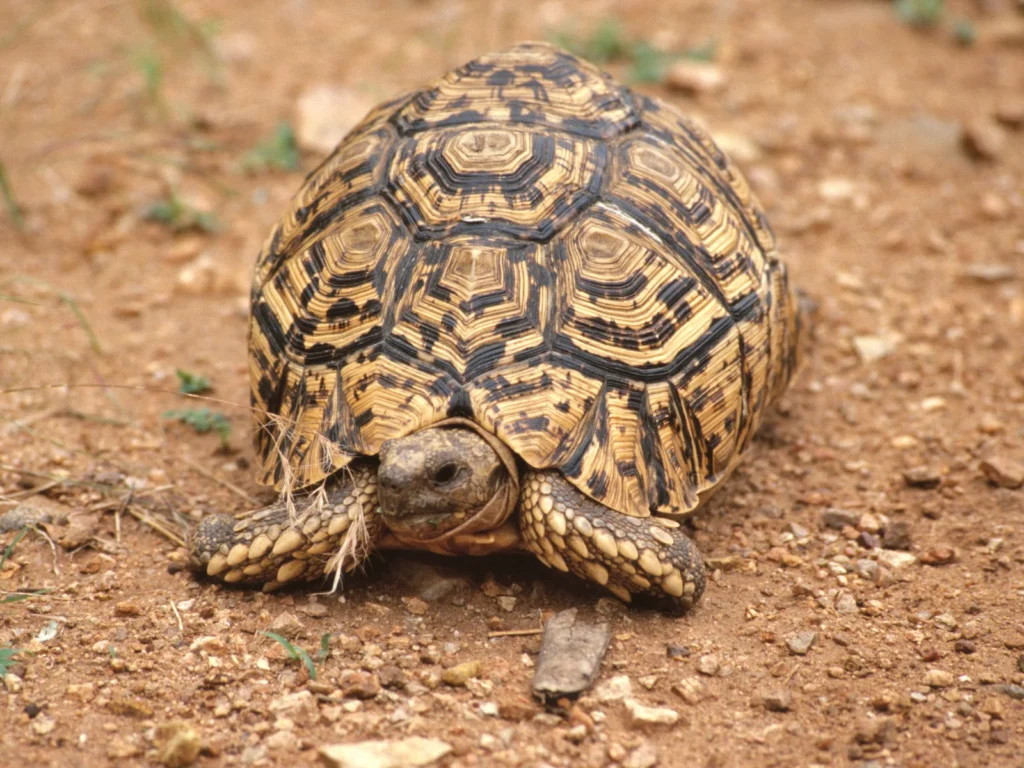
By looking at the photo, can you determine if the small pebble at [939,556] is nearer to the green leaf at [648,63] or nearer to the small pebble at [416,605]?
the small pebble at [416,605]

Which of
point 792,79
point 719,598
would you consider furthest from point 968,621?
point 792,79

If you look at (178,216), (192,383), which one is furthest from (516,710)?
(178,216)

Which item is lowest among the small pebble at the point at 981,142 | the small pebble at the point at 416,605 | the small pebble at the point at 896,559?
the small pebble at the point at 416,605

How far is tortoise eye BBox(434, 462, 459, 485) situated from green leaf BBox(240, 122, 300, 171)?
318 centimetres

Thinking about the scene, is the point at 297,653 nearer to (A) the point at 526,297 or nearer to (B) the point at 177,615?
(B) the point at 177,615

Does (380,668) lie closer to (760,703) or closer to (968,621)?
(760,703)

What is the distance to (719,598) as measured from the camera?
3289 millimetres

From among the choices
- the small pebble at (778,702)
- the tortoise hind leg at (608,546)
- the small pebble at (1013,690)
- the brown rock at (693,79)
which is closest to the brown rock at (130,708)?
the tortoise hind leg at (608,546)

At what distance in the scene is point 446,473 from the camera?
9.75 feet

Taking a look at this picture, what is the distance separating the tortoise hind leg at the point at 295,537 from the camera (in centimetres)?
313

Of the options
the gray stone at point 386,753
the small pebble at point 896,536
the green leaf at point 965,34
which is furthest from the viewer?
the green leaf at point 965,34

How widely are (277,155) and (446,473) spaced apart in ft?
10.6

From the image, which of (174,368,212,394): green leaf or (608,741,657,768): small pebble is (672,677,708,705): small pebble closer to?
(608,741,657,768): small pebble

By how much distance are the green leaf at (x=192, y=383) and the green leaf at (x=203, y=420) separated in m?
0.19
